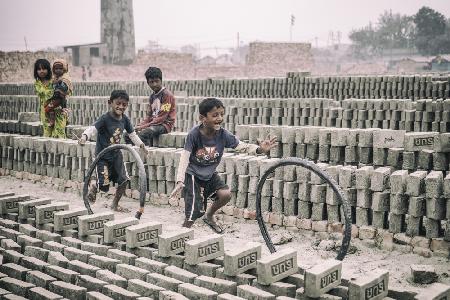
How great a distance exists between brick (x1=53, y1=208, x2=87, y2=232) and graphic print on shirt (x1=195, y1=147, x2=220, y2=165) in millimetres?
1231

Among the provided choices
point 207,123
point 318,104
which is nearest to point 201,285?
point 207,123

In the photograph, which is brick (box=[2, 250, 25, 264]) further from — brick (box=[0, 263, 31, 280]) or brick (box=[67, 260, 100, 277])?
brick (box=[67, 260, 100, 277])

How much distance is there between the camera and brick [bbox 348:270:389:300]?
122 inches

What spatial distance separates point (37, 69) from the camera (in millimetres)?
8492

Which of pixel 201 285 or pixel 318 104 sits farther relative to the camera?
pixel 318 104

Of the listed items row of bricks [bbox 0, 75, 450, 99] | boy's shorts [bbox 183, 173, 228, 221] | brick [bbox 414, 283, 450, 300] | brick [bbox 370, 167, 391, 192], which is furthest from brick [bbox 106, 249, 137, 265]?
row of bricks [bbox 0, 75, 450, 99]

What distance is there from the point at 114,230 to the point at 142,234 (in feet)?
0.97

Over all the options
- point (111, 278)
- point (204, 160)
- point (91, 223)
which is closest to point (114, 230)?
point (91, 223)

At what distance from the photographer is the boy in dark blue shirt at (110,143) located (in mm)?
6445

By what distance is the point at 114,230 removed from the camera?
4.43 m

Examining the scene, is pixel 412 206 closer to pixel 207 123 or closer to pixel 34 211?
pixel 207 123

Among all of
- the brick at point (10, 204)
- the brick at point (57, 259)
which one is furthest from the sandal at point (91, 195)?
the brick at point (57, 259)

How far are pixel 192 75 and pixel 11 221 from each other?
29236 mm

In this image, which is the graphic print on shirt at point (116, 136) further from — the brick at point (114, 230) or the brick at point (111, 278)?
the brick at point (111, 278)
